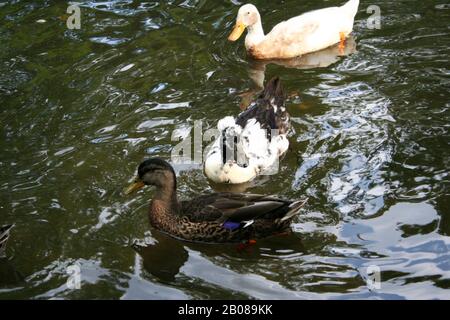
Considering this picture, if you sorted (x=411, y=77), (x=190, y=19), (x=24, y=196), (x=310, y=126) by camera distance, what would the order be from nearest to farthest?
(x=24, y=196), (x=310, y=126), (x=411, y=77), (x=190, y=19)

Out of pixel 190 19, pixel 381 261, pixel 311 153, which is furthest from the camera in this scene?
pixel 190 19

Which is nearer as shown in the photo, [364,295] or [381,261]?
[364,295]

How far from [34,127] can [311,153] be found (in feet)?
11.0

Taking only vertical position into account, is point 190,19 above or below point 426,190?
above

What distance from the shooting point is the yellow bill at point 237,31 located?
1050 cm

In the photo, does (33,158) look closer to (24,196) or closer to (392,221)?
(24,196)

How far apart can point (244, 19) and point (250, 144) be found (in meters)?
3.30

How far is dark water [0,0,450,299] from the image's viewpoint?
5.98m

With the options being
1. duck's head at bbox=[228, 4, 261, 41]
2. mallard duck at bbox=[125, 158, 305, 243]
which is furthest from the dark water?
duck's head at bbox=[228, 4, 261, 41]

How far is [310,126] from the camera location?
831cm

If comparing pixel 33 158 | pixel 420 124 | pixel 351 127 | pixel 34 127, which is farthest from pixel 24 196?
pixel 420 124

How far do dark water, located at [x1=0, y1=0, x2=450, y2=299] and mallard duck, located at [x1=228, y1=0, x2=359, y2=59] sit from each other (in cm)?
23

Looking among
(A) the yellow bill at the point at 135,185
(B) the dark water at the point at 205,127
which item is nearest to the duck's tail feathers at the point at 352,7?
(B) the dark water at the point at 205,127

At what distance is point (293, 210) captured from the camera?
6.36 m
